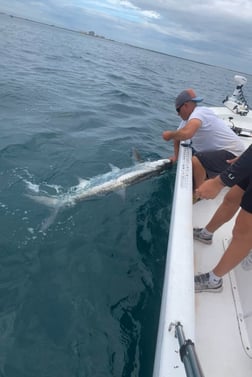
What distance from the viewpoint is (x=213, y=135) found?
5.63 m

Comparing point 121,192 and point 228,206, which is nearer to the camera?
point 228,206

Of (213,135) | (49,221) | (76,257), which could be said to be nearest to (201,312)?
(76,257)

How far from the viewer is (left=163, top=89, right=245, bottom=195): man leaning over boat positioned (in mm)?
5303

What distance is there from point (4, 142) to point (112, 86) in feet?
35.7

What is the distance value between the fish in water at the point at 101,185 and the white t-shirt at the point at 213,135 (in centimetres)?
84

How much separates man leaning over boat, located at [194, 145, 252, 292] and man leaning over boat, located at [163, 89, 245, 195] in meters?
1.72

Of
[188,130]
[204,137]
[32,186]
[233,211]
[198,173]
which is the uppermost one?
[188,130]

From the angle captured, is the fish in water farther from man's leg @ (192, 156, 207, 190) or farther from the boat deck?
the boat deck

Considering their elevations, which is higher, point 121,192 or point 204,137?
point 204,137

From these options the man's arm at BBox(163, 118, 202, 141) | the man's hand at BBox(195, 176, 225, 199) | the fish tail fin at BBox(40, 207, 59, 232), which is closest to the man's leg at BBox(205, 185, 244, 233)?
the man's hand at BBox(195, 176, 225, 199)

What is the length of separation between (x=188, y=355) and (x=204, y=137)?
4.25 m

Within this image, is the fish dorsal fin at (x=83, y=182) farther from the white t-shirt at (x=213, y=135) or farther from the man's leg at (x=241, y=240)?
the man's leg at (x=241, y=240)

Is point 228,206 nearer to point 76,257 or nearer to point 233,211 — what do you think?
point 233,211

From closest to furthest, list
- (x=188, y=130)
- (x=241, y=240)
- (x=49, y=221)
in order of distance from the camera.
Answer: (x=241, y=240) → (x=49, y=221) → (x=188, y=130)
